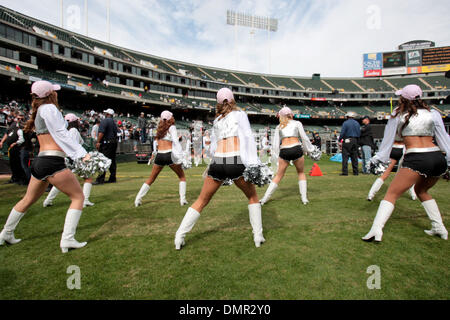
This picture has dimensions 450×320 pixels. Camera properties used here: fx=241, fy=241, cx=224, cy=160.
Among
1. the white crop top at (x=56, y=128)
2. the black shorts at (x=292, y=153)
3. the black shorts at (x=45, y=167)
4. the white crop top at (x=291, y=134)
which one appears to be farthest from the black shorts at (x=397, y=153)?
the black shorts at (x=45, y=167)

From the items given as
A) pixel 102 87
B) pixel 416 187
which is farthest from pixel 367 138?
pixel 102 87

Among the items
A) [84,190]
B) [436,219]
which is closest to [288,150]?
[436,219]

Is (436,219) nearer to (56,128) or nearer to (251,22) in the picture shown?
(56,128)

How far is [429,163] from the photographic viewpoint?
3.03 m

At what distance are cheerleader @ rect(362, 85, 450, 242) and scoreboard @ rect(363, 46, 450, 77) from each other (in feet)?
225

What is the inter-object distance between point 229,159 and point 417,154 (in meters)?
2.43

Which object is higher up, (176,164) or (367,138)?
(367,138)

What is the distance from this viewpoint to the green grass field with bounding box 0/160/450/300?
7.31ft

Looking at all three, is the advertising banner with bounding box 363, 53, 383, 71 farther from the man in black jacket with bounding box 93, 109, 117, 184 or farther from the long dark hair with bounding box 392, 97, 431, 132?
the long dark hair with bounding box 392, 97, 431, 132

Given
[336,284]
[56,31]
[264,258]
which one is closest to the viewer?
[336,284]

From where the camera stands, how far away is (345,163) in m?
9.82

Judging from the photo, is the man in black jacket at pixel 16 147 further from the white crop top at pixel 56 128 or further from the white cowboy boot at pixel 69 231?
the white cowboy boot at pixel 69 231
